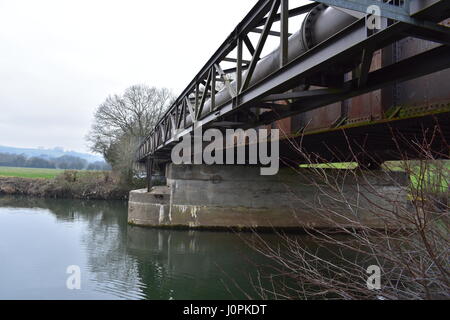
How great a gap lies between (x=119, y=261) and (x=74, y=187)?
26.6 m

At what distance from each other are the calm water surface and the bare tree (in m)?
20.4

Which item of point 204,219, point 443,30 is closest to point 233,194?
point 204,219

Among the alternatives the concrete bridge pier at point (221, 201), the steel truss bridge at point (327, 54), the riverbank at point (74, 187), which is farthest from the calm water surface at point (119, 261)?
the riverbank at point (74, 187)

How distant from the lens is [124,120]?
1641 inches

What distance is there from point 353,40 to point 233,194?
14.5 metres

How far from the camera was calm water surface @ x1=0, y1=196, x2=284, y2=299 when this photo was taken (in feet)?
29.0

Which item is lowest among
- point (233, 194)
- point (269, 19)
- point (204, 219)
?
point (204, 219)

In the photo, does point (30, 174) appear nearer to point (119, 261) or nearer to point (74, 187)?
point (74, 187)

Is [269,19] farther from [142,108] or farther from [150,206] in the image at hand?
[142,108]

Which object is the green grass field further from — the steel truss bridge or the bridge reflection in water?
the steel truss bridge

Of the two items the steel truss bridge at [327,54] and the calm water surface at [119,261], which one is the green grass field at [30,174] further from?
the steel truss bridge at [327,54]
